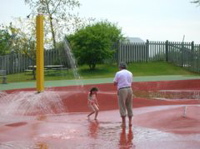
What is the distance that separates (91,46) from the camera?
30078 millimetres

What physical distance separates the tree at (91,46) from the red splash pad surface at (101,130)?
1511 centimetres

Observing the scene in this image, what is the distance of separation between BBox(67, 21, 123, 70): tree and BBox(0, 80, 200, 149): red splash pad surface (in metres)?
15.1

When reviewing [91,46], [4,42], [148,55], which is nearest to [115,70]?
[91,46]

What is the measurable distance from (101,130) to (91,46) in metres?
20.2

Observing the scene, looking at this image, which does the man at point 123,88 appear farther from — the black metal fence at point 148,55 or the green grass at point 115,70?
the black metal fence at point 148,55

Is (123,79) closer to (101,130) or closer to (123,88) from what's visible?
(123,88)

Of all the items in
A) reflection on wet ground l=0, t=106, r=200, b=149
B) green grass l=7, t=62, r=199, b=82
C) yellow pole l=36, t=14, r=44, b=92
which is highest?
yellow pole l=36, t=14, r=44, b=92

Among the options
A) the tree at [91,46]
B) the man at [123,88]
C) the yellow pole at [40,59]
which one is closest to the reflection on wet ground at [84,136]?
the man at [123,88]

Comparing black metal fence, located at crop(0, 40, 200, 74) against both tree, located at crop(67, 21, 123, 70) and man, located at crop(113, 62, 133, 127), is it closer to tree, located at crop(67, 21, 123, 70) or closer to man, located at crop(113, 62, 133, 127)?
tree, located at crop(67, 21, 123, 70)

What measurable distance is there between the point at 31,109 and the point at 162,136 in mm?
5971

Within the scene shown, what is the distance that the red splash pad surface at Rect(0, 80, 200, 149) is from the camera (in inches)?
327

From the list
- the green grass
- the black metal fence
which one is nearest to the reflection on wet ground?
the green grass

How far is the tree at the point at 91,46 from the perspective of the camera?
29.9 m

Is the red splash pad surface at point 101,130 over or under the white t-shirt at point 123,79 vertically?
under
